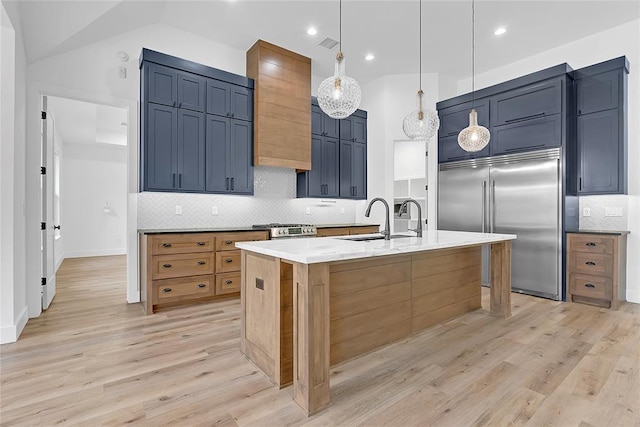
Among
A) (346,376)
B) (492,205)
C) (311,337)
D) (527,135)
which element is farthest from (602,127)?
(311,337)

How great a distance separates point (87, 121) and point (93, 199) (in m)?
2.52

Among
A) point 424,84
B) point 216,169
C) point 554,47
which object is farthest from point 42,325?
point 554,47

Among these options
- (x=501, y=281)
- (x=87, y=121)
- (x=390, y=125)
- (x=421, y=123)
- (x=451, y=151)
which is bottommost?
(x=501, y=281)

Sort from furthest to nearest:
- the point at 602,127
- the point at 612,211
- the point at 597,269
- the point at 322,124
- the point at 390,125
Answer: the point at 390,125, the point at 322,124, the point at 612,211, the point at 602,127, the point at 597,269

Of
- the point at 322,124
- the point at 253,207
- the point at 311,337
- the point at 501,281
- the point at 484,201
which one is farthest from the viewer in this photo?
the point at 322,124

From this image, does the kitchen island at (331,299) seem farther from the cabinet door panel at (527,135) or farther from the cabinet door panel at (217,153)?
the cabinet door panel at (217,153)

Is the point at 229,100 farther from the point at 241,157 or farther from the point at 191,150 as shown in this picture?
the point at 191,150

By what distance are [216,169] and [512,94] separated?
4.02 metres

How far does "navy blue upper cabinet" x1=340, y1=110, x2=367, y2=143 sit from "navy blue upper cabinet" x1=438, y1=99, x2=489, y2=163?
4.04 feet

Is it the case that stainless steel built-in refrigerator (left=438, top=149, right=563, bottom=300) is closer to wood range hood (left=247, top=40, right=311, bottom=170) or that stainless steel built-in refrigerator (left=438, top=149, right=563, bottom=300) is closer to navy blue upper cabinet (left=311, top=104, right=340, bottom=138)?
navy blue upper cabinet (left=311, top=104, right=340, bottom=138)

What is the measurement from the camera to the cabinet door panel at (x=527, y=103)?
4.10 m

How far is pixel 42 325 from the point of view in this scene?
10.3 ft

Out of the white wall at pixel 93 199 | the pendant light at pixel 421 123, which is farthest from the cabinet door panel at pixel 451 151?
the white wall at pixel 93 199

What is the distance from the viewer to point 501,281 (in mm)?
3398
